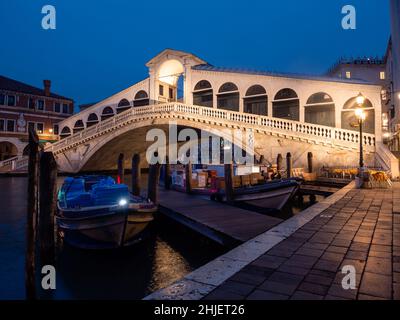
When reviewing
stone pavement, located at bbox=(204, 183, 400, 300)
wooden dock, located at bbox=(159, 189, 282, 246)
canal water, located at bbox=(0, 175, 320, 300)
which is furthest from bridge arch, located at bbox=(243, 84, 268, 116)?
stone pavement, located at bbox=(204, 183, 400, 300)

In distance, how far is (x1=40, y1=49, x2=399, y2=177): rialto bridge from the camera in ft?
51.2

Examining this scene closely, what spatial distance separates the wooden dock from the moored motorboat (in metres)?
1.24

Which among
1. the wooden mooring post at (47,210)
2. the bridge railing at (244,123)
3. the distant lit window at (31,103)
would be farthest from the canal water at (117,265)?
the distant lit window at (31,103)

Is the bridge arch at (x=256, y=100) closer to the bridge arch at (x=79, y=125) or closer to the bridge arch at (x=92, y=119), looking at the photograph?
the bridge arch at (x=92, y=119)

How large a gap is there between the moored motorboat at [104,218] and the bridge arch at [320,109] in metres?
16.2

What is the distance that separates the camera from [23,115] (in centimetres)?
3191

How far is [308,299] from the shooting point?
7.45 ft

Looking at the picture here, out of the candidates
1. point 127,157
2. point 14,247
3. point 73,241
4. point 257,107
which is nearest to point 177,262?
point 73,241

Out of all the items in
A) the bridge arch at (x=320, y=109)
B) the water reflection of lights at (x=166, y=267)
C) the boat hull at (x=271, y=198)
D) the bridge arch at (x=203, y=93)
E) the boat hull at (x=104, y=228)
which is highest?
the bridge arch at (x=203, y=93)

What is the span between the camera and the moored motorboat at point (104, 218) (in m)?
6.82

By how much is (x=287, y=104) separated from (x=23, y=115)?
2823 centimetres

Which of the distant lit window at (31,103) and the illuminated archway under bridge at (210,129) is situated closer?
the illuminated archway under bridge at (210,129)

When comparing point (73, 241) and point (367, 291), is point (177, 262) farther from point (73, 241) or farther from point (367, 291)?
point (367, 291)

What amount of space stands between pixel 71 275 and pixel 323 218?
508 cm
